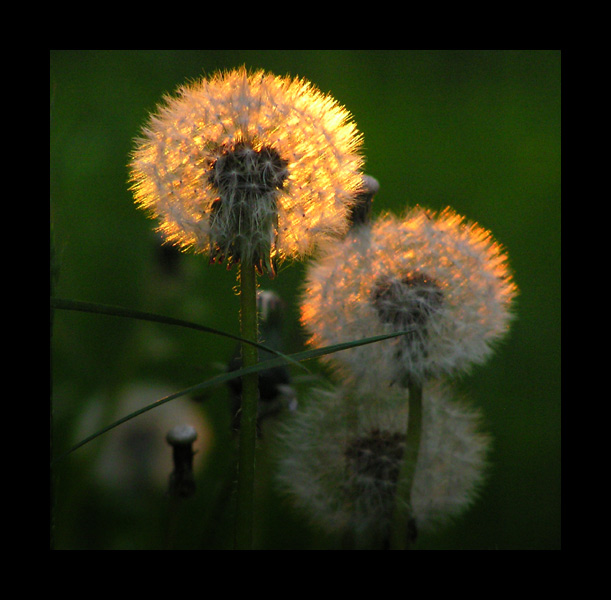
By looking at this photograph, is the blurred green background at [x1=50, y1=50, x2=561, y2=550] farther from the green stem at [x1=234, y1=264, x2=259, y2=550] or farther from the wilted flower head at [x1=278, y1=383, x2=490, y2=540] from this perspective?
the green stem at [x1=234, y1=264, x2=259, y2=550]

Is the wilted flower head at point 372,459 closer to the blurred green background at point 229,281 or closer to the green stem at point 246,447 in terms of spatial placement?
the blurred green background at point 229,281

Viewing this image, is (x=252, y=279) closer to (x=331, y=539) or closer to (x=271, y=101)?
(x=271, y=101)

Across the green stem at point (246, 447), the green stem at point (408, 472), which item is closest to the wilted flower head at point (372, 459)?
the green stem at point (408, 472)

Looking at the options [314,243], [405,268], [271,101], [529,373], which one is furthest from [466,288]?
[529,373]

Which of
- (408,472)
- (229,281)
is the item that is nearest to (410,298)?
(408,472)

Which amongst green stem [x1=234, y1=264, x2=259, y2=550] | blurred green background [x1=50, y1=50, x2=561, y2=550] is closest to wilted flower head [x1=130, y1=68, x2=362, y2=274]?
green stem [x1=234, y1=264, x2=259, y2=550]

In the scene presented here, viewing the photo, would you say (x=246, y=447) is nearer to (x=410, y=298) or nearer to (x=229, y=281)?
(x=410, y=298)
